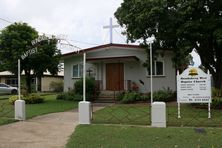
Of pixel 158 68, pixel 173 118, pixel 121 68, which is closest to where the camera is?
pixel 173 118

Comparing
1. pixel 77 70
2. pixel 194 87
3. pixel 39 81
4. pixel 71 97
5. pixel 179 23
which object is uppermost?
pixel 179 23

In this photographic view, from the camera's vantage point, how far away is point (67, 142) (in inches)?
399

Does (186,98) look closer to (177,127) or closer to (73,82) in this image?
(177,127)

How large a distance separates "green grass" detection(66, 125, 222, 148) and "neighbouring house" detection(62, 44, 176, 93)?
1303 cm

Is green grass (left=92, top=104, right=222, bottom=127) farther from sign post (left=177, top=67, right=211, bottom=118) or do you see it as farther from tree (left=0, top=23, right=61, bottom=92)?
tree (left=0, top=23, right=61, bottom=92)

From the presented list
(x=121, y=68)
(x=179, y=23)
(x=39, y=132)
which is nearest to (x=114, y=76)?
(x=121, y=68)

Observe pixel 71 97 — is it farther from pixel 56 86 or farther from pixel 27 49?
pixel 56 86

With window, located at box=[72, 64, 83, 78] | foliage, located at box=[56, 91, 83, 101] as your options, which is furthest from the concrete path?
window, located at box=[72, 64, 83, 78]

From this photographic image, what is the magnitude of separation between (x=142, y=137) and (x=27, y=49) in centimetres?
1470

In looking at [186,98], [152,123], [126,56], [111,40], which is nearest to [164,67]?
[126,56]

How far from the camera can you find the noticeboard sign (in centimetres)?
1470

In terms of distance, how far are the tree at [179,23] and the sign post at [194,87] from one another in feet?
8.05

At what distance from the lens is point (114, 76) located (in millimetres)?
27031

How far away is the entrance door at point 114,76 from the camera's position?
88.1 ft
